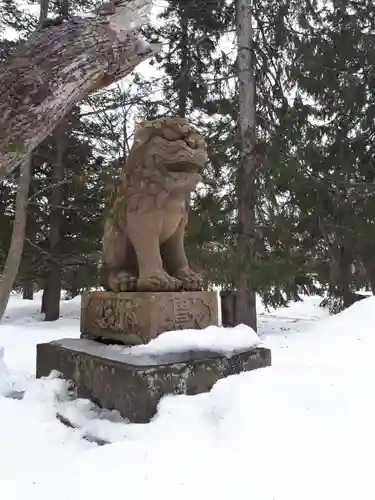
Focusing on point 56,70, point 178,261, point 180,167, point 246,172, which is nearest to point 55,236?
point 246,172

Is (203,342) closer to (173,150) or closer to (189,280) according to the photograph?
(189,280)

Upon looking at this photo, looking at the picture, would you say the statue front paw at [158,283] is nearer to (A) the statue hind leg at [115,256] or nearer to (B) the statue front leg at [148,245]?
(B) the statue front leg at [148,245]

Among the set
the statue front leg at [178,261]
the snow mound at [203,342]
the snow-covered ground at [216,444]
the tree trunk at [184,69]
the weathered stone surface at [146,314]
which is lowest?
the snow-covered ground at [216,444]

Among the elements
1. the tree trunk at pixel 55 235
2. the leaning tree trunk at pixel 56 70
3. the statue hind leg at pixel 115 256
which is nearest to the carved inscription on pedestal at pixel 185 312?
the statue hind leg at pixel 115 256

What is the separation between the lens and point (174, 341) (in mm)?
2959

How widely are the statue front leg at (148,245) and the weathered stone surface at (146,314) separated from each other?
0.42ft

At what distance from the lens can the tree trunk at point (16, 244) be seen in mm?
8398

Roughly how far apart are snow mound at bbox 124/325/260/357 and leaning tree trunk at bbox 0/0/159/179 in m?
1.37

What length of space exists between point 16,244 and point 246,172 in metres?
4.38

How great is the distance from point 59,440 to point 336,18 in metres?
9.93

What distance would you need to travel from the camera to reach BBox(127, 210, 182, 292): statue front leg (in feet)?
10.9

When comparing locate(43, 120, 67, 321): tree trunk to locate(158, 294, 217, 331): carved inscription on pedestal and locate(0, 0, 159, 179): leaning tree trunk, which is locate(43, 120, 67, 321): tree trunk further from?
locate(0, 0, 159, 179): leaning tree trunk

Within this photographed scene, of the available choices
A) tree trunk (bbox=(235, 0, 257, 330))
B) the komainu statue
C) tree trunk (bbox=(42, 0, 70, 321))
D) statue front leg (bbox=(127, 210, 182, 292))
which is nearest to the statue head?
the komainu statue

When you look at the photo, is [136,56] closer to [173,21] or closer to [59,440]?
[59,440]
